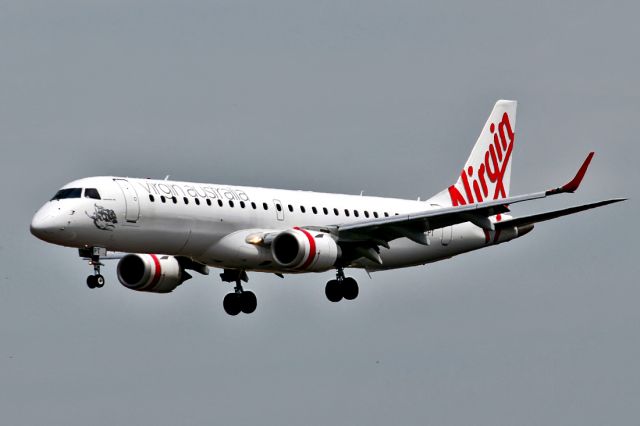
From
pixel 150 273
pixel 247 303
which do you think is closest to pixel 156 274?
pixel 150 273

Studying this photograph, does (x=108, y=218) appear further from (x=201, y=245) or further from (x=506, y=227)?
(x=506, y=227)

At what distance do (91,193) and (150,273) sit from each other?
7135 millimetres

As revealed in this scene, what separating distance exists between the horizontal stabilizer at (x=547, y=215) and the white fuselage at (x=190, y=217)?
10.6 feet

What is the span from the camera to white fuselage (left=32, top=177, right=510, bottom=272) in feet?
192

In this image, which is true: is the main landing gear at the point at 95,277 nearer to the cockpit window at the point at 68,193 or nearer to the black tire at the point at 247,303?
the cockpit window at the point at 68,193

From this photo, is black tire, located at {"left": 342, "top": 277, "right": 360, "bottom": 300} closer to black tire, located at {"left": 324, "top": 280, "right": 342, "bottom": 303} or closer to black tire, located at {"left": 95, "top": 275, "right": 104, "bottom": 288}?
black tire, located at {"left": 324, "top": 280, "right": 342, "bottom": 303}

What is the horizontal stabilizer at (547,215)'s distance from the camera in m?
61.6

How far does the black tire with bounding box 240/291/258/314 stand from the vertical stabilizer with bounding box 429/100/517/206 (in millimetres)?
9718

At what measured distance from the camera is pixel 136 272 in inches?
2586

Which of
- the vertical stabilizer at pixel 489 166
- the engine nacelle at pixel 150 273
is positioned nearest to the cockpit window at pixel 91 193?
the engine nacelle at pixel 150 273

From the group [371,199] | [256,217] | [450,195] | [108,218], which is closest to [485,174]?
[450,195]

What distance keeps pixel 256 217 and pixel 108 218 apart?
6.49 meters

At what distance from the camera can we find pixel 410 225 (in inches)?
2520

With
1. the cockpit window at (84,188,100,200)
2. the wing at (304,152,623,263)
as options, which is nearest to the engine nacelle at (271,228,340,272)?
the wing at (304,152,623,263)
